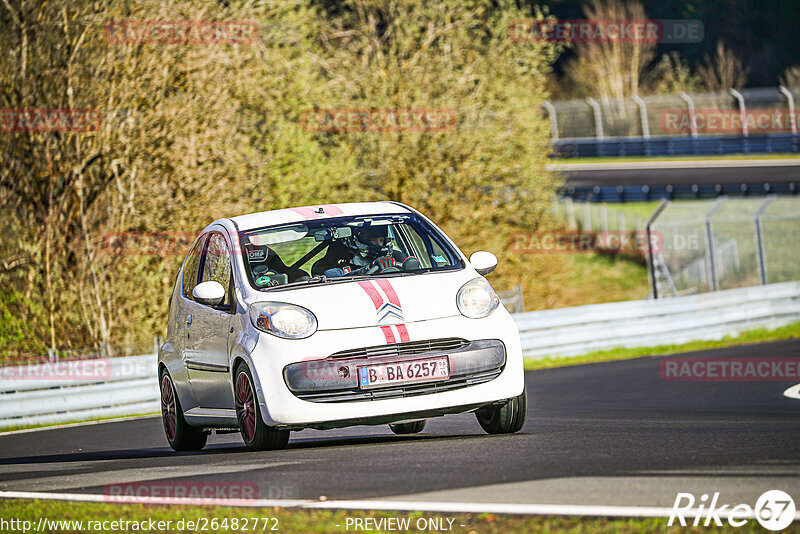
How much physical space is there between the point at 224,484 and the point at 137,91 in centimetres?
1583

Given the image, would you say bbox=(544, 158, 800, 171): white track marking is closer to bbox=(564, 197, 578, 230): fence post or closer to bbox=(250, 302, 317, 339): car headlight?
bbox=(564, 197, 578, 230): fence post

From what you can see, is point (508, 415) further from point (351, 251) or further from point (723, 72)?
point (723, 72)

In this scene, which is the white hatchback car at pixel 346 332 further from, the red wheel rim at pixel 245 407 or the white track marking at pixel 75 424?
the white track marking at pixel 75 424

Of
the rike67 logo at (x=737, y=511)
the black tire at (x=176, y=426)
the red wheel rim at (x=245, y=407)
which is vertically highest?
the rike67 logo at (x=737, y=511)

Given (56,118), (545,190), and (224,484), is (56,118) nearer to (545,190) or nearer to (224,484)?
(545,190)

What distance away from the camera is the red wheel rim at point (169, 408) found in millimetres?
10055

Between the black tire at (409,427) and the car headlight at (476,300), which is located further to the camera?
the black tire at (409,427)

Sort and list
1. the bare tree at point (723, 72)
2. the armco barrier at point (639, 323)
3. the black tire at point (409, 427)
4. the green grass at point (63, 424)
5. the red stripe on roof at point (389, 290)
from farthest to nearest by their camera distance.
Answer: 1. the bare tree at point (723, 72)
2. the armco barrier at point (639, 323)
3. the green grass at point (63, 424)
4. the black tire at point (409, 427)
5. the red stripe on roof at point (389, 290)

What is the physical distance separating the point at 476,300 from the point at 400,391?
2.72 feet

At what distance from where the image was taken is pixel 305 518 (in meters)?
5.70

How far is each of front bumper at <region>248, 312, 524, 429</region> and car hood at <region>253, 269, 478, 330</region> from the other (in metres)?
0.07

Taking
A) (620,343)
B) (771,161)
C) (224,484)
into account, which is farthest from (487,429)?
(771,161)

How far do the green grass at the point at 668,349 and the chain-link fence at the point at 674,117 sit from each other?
1315 inches

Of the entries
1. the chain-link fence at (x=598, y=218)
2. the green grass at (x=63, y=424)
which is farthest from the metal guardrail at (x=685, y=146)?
the green grass at (x=63, y=424)
